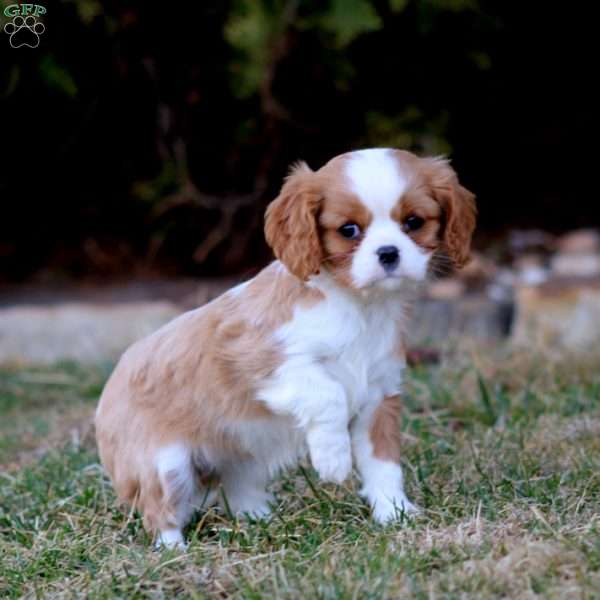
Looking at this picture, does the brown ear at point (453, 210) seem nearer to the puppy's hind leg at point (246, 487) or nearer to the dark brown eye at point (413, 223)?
the dark brown eye at point (413, 223)

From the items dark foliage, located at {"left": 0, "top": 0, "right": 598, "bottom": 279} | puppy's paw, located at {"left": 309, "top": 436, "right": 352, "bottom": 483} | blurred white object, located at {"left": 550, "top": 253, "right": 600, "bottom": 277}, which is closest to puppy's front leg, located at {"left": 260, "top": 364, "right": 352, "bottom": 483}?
puppy's paw, located at {"left": 309, "top": 436, "right": 352, "bottom": 483}

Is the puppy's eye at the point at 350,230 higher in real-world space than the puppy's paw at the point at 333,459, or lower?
higher

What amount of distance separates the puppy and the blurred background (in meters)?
3.53

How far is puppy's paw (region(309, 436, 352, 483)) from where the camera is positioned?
3396 millimetres

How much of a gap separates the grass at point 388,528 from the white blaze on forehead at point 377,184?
984mm

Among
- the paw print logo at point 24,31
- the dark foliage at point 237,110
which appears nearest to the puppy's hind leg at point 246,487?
the paw print logo at point 24,31

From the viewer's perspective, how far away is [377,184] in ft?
10.7

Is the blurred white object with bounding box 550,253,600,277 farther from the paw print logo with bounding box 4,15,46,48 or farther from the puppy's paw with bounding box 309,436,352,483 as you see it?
the puppy's paw with bounding box 309,436,352,483

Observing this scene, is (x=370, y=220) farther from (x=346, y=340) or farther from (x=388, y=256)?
(x=346, y=340)

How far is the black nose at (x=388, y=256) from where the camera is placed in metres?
3.23

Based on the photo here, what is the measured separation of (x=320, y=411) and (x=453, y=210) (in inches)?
30.7

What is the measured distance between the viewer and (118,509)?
393cm

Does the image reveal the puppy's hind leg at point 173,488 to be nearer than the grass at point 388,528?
No

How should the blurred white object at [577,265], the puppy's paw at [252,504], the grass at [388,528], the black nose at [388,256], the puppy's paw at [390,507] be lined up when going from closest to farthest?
the grass at [388,528]
the black nose at [388,256]
the puppy's paw at [390,507]
the puppy's paw at [252,504]
the blurred white object at [577,265]
